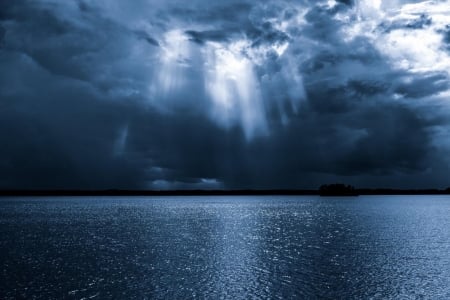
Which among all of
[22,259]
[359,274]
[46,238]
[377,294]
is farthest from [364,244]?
[46,238]

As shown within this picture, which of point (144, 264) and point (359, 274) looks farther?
point (144, 264)

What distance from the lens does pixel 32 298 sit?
124ft

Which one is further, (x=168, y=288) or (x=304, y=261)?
(x=304, y=261)

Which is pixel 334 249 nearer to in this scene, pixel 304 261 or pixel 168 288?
pixel 304 261

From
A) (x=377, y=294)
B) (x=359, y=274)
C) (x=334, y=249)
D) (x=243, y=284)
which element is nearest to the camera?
(x=377, y=294)

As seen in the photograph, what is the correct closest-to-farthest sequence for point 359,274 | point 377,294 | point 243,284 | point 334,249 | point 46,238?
point 377,294 < point 243,284 < point 359,274 < point 334,249 < point 46,238

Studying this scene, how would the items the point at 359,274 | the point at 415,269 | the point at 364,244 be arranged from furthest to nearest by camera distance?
the point at 364,244 < the point at 415,269 < the point at 359,274

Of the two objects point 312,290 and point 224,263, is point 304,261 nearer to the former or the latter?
point 224,263

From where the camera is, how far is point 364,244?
7869cm

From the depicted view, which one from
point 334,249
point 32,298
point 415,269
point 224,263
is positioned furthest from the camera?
point 334,249

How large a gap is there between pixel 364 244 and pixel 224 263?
33.9 m

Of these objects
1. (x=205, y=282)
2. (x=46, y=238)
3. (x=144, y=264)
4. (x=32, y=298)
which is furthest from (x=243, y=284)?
(x=46, y=238)

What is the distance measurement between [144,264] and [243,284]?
16.7m

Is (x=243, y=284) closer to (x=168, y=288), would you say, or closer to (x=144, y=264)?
(x=168, y=288)
